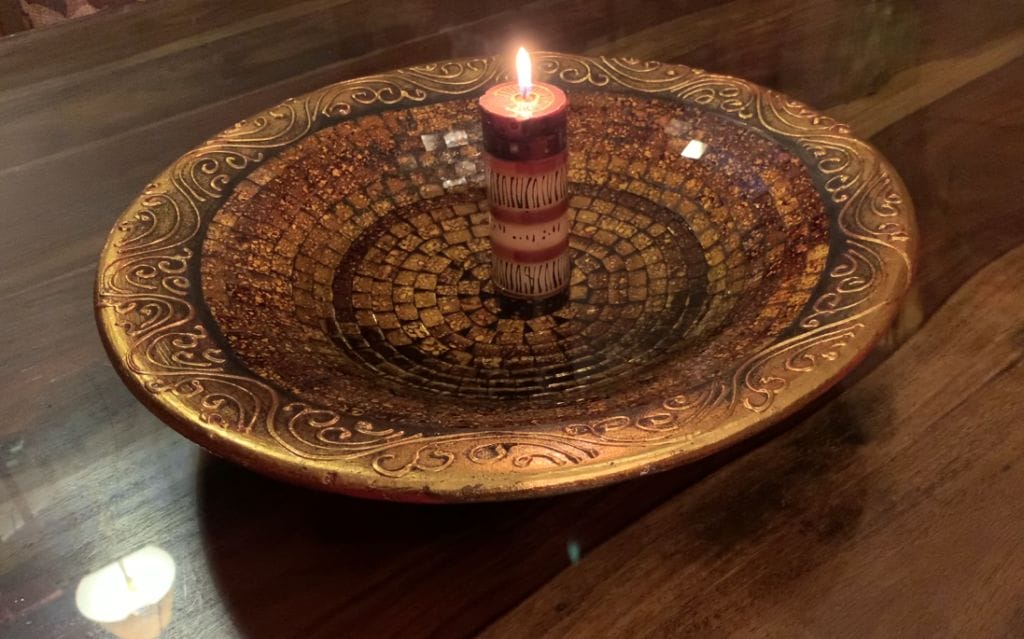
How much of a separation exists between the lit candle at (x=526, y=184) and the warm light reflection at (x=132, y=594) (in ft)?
0.95

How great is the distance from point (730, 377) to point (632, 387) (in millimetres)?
64

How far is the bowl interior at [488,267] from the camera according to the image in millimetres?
490

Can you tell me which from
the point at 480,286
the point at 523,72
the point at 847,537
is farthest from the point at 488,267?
the point at 847,537

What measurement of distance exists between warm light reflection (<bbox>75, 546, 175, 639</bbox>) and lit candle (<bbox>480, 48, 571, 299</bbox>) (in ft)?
0.95

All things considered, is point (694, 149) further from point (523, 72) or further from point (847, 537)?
point (847, 537)

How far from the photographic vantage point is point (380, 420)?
0.41 m

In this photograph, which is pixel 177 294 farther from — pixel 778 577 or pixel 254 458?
pixel 778 577

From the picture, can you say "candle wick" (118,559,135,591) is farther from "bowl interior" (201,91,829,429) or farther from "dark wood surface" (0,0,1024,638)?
"bowl interior" (201,91,829,429)

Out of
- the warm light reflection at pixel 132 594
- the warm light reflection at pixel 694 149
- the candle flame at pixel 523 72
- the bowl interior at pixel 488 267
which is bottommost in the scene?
the warm light reflection at pixel 132 594

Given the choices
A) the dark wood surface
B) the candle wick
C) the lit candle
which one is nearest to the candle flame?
the lit candle

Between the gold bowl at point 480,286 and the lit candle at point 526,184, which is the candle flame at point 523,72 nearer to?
the lit candle at point 526,184

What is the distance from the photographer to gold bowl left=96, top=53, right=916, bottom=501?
0.40 metres

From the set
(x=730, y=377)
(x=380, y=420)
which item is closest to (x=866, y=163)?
(x=730, y=377)

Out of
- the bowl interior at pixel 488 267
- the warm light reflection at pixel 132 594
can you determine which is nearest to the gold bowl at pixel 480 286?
the bowl interior at pixel 488 267
